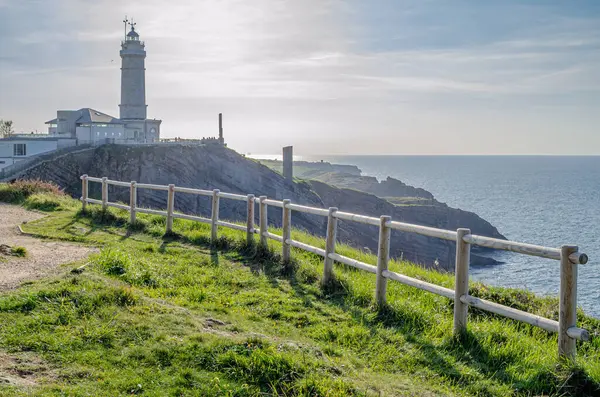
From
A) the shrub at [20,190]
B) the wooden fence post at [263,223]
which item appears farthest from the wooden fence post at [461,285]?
the shrub at [20,190]

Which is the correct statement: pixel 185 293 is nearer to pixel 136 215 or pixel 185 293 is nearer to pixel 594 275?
pixel 136 215

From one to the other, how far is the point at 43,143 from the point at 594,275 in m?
58.3

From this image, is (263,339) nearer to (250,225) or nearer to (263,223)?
(263,223)

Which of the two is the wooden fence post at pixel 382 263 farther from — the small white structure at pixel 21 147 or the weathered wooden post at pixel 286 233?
the small white structure at pixel 21 147

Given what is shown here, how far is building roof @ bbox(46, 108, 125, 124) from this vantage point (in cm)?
7806

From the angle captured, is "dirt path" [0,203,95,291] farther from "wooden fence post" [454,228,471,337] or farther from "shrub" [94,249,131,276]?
"wooden fence post" [454,228,471,337]

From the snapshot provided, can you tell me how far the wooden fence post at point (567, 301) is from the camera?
6.21m

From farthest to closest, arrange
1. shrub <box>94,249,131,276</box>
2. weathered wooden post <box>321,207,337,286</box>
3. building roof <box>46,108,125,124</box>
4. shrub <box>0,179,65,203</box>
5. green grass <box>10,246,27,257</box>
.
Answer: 1. building roof <box>46,108,125,124</box>
2. shrub <box>0,179,65,203</box>
3. green grass <box>10,246,27,257</box>
4. shrub <box>94,249,131,276</box>
5. weathered wooden post <box>321,207,337,286</box>

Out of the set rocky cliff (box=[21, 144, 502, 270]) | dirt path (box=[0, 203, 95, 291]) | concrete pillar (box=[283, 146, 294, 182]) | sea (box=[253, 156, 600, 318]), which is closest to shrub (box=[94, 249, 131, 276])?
dirt path (box=[0, 203, 95, 291])

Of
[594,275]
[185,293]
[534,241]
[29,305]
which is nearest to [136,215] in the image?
[185,293]

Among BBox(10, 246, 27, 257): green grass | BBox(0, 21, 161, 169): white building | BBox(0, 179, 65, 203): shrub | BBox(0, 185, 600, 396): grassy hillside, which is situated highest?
BBox(0, 21, 161, 169): white building

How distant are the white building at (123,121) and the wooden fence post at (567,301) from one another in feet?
225

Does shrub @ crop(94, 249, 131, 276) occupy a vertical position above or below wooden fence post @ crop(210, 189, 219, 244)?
below

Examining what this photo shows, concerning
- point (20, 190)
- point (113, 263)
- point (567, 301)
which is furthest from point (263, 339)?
point (20, 190)
